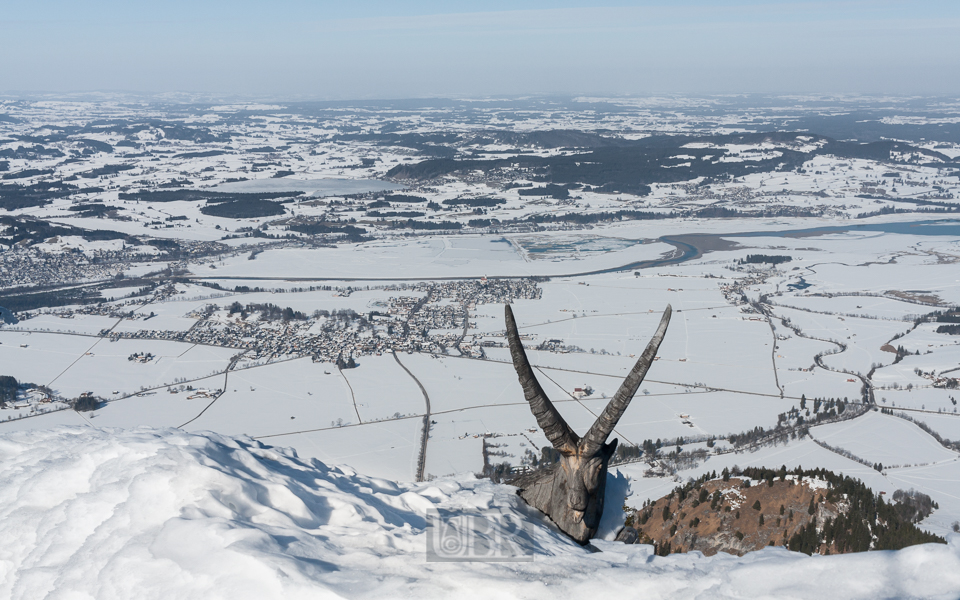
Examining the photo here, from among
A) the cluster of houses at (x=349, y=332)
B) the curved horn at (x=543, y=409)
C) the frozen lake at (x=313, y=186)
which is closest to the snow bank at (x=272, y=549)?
the curved horn at (x=543, y=409)

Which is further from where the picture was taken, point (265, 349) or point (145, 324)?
point (145, 324)

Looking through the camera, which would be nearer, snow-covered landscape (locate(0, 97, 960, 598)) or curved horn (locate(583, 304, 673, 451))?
snow-covered landscape (locate(0, 97, 960, 598))

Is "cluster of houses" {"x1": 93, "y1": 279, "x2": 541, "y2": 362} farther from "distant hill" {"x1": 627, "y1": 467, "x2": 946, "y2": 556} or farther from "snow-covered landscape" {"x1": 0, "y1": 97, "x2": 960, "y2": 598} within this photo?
"distant hill" {"x1": 627, "y1": 467, "x2": 946, "y2": 556}

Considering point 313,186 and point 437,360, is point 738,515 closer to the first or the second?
point 437,360

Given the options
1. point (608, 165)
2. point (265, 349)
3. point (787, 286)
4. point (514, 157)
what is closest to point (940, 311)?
point (787, 286)

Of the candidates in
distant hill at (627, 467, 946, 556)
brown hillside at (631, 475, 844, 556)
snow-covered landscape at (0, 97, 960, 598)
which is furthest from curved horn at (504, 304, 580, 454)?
brown hillside at (631, 475, 844, 556)

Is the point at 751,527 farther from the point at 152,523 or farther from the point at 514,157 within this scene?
the point at 514,157
